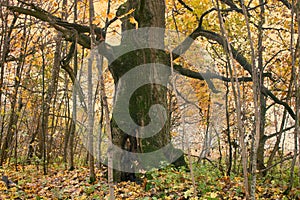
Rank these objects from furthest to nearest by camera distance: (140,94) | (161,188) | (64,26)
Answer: (140,94), (64,26), (161,188)

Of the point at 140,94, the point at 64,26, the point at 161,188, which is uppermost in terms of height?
the point at 64,26

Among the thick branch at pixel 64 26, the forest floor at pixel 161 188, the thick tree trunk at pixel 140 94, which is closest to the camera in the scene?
the forest floor at pixel 161 188

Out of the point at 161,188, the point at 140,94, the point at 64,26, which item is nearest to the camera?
the point at 161,188

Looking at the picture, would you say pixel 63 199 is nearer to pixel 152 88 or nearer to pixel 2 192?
pixel 2 192

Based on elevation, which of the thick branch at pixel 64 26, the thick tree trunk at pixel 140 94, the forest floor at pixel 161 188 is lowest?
the forest floor at pixel 161 188

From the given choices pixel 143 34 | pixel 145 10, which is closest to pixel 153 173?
pixel 143 34

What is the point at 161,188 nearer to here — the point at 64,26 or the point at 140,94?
the point at 140,94

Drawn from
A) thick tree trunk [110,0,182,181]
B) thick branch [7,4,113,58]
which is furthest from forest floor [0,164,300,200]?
thick branch [7,4,113,58]

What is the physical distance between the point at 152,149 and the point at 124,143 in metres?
0.52

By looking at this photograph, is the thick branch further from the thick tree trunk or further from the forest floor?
the forest floor

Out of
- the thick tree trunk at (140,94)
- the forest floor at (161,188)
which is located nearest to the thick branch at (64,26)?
the thick tree trunk at (140,94)

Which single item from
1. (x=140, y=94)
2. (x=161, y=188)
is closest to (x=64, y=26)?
(x=140, y=94)

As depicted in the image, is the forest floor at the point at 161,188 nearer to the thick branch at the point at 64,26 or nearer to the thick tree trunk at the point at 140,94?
the thick tree trunk at the point at 140,94

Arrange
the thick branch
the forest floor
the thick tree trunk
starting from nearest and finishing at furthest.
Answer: the forest floor → the thick branch → the thick tree trunk
